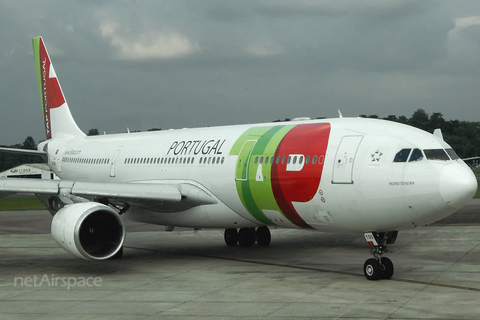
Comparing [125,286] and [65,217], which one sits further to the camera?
[65,217]

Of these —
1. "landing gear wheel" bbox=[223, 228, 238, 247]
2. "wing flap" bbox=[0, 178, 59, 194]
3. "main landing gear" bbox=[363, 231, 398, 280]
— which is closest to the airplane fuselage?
"main landing gear" bbox=[363, 231, 398, 280]

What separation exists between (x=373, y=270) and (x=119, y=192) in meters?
7.31

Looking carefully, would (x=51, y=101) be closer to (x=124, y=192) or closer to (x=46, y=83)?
(x=46, y=83)

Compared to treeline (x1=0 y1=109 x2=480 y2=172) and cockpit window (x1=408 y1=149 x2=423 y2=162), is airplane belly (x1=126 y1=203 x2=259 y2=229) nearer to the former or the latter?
cockpit window (x1=408 y1=149 x2=423 y2=162)

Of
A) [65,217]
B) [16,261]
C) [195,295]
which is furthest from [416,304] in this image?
[16,261]

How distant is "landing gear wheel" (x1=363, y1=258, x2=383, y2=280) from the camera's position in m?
12.9

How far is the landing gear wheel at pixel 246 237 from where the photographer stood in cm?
1917

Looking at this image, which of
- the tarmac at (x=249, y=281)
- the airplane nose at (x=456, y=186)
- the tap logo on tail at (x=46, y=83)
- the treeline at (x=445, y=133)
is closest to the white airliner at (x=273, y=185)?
the airplane nose at (x=456, y=186)

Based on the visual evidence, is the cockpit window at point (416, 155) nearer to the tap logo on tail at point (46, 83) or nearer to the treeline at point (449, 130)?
the tap logo on tail at point (46, 83)

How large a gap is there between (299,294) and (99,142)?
13.8 metres

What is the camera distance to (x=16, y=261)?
58.1 feet

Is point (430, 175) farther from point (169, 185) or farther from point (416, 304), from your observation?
point (169, 185)

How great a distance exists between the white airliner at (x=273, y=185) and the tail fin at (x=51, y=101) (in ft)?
22.5

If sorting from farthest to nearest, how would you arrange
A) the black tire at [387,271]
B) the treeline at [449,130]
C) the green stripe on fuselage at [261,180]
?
the treeline at [449,130] < the green stripe on fuselage at [261,180] < the black tire at [387,271]
